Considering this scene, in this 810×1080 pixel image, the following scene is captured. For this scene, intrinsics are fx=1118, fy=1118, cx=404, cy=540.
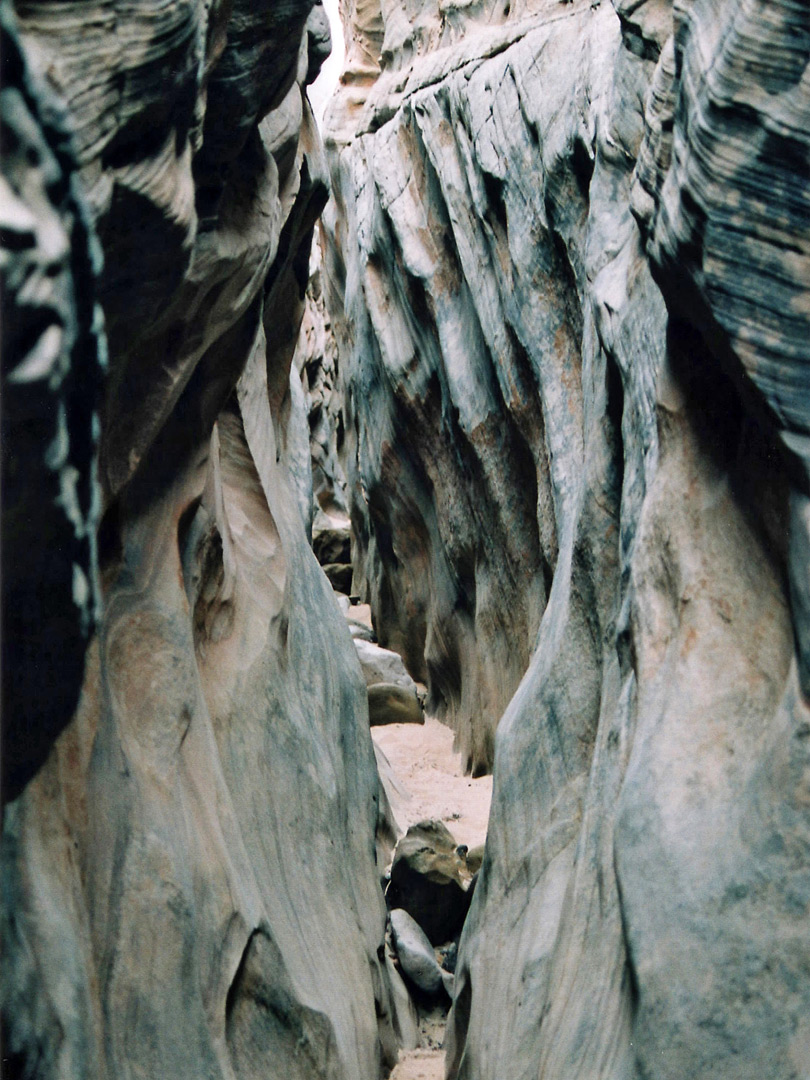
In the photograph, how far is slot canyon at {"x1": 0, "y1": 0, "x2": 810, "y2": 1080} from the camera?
7.45ft

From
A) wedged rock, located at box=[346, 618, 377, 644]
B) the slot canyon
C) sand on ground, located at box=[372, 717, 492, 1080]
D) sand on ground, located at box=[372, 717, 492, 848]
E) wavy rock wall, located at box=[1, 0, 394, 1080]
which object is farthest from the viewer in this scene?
wedged rock, located at box=[346, 618, 377, 644]

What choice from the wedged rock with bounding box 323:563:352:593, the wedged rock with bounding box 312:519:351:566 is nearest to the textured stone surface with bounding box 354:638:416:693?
the wedged rock with bounding box 323:563:352:593

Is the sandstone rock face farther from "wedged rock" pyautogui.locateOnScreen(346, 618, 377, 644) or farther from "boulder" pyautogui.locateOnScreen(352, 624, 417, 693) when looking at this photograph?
"boulder" pyautogui.locateOnScreen(352, 624, 417, 693)

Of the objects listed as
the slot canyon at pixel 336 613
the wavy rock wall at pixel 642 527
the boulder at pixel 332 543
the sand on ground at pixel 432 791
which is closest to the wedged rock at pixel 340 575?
the boulder at pixel 332 543

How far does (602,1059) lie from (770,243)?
2.16m

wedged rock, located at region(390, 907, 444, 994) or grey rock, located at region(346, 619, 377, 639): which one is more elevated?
wedged rock, located at region(390, 907, 444, 994)

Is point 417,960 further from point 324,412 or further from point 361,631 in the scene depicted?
point 324,412

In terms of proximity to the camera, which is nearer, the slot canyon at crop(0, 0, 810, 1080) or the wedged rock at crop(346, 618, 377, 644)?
the slot canyon at crop(0, 0, 810, 1080)

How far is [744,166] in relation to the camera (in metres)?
2.74

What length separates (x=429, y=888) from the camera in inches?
209

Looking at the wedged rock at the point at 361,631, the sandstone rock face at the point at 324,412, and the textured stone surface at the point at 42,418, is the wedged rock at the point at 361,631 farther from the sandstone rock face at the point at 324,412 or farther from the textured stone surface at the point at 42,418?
the textured stone surface at the point at 42,418

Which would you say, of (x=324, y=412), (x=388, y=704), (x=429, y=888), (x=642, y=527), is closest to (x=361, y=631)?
(x=388, y=704)

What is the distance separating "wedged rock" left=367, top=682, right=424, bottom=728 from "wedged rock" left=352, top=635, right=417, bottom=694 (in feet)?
0.43

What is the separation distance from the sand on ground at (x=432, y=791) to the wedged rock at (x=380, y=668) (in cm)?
44
